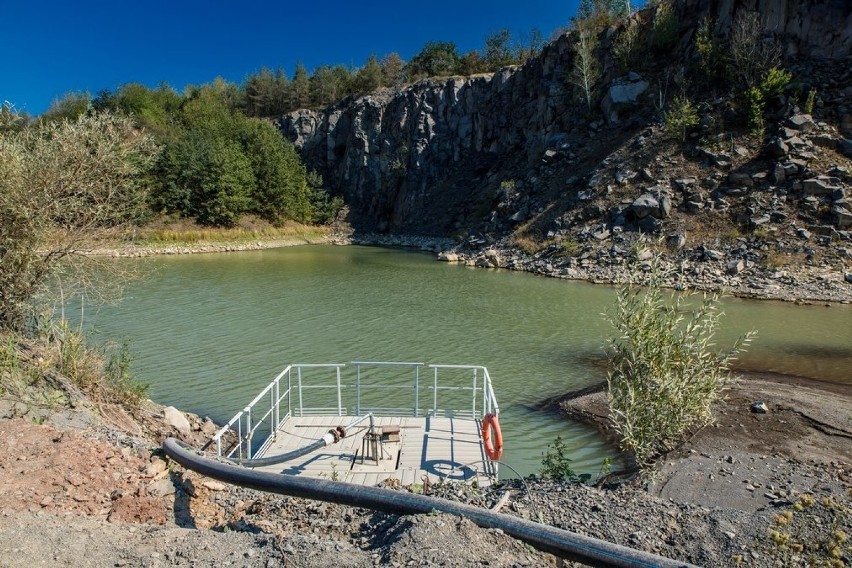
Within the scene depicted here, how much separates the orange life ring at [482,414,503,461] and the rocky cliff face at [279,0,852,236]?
1465 inches

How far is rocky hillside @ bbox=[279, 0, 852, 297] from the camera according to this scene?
101 ft

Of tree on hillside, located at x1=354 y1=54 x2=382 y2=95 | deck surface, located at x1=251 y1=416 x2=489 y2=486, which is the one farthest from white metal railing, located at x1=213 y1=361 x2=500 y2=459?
tree on hillside, located at x1=354 y1=54 x2=382 y2=95

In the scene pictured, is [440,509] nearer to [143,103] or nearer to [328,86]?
[328,86]

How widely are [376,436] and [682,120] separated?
127ft

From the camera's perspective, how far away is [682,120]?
37625 millimetres

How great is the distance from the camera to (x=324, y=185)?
254 ft

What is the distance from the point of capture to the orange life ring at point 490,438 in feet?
23.8

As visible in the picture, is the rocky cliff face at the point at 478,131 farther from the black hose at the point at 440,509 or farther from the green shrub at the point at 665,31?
the black hose at the point at 440,509

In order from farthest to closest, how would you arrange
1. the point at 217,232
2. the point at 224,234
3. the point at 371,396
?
the point at 224,234 < the point at 217,232 < the point at 371,396

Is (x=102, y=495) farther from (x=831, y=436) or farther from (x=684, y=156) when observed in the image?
(x=684, y=156)

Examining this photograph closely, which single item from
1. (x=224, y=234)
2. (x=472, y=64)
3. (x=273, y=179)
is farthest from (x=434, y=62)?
(x=224, y=234)

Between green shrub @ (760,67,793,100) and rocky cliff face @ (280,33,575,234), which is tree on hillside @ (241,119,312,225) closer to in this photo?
rocky cliff face @ (280,33,575,234)

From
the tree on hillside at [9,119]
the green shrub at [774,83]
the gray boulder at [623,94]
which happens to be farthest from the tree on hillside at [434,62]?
the tree on hillside at [9,119]

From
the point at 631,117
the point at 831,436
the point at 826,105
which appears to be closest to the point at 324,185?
the point at 631,117
